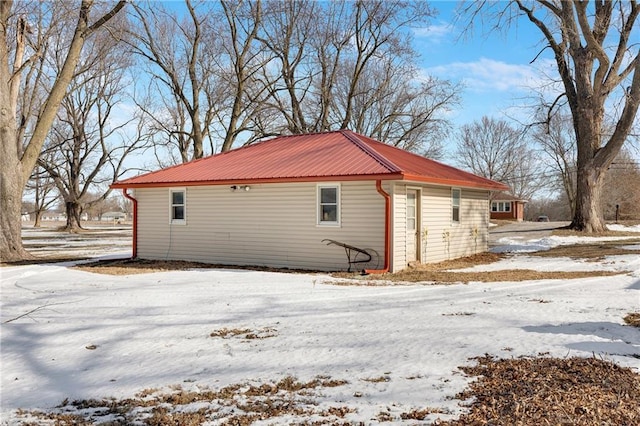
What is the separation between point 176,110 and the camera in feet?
122

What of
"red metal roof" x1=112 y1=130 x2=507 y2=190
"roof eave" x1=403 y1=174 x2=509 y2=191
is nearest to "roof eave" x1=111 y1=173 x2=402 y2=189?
"red metal roof" x1=112 y1=130 x2=507 y2=190

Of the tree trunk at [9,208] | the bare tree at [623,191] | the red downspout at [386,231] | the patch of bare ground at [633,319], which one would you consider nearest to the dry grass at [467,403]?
the patch of bare ground at [633,319]

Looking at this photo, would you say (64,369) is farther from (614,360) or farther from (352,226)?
(352,226)

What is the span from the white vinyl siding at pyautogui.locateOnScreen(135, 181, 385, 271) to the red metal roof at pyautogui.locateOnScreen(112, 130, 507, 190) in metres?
0.39

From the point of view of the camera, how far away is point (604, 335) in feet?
18.7

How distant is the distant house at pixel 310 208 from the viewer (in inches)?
495

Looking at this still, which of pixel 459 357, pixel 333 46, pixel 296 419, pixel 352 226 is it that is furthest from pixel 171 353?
pixel 333 46

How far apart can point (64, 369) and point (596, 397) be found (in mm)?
4829

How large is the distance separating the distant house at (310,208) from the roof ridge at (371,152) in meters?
0.05

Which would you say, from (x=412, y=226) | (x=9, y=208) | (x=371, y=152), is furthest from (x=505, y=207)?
(x=9, y=208)

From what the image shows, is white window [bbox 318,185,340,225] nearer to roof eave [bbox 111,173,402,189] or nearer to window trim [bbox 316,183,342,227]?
window trim [bbox 316,183,342,227]

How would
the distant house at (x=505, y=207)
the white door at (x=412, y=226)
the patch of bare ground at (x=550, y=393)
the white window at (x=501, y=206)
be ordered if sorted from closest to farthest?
the patch of bare ground at (x=550, y=393)
the white door at (x=412, y=226)
the distant house at (x=505, y=207)
the white window at (x=501, y=206)

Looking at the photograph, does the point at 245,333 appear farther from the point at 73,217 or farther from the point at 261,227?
the point at 73,217

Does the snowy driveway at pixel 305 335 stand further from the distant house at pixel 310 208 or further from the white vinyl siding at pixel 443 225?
the distant house at pixel 310 208
